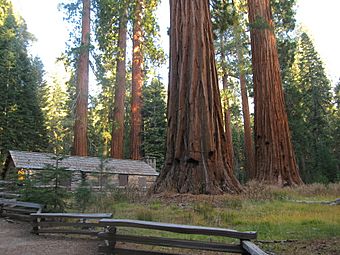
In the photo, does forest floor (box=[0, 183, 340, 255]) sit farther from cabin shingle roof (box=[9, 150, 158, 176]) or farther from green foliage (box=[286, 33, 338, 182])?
green foliage (box=[286, 33, 338, 182])

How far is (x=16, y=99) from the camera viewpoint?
38.2 meters

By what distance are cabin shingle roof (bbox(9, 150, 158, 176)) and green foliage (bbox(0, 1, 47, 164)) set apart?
1616cm

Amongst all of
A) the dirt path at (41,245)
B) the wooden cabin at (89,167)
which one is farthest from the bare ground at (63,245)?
the wooden cabin at (89,167)

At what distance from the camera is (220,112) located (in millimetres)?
11750

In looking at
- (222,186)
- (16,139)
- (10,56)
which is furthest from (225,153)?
(10,56)

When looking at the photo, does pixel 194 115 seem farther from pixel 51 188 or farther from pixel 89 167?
pixel 89 167

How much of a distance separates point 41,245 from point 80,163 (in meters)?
14.0

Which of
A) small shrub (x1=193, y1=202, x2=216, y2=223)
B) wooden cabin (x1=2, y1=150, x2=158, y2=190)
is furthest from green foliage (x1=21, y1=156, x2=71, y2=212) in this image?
wooden cabin (x1=2, y1=150, x2=158, y2=190)

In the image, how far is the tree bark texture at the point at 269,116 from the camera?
15891 mm

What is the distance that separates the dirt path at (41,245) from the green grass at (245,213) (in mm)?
1273

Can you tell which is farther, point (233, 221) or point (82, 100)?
point (82, 100)

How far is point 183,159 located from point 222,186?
4.69 ft

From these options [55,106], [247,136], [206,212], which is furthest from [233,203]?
[55,106]

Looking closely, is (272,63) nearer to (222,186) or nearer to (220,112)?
(220,112)
